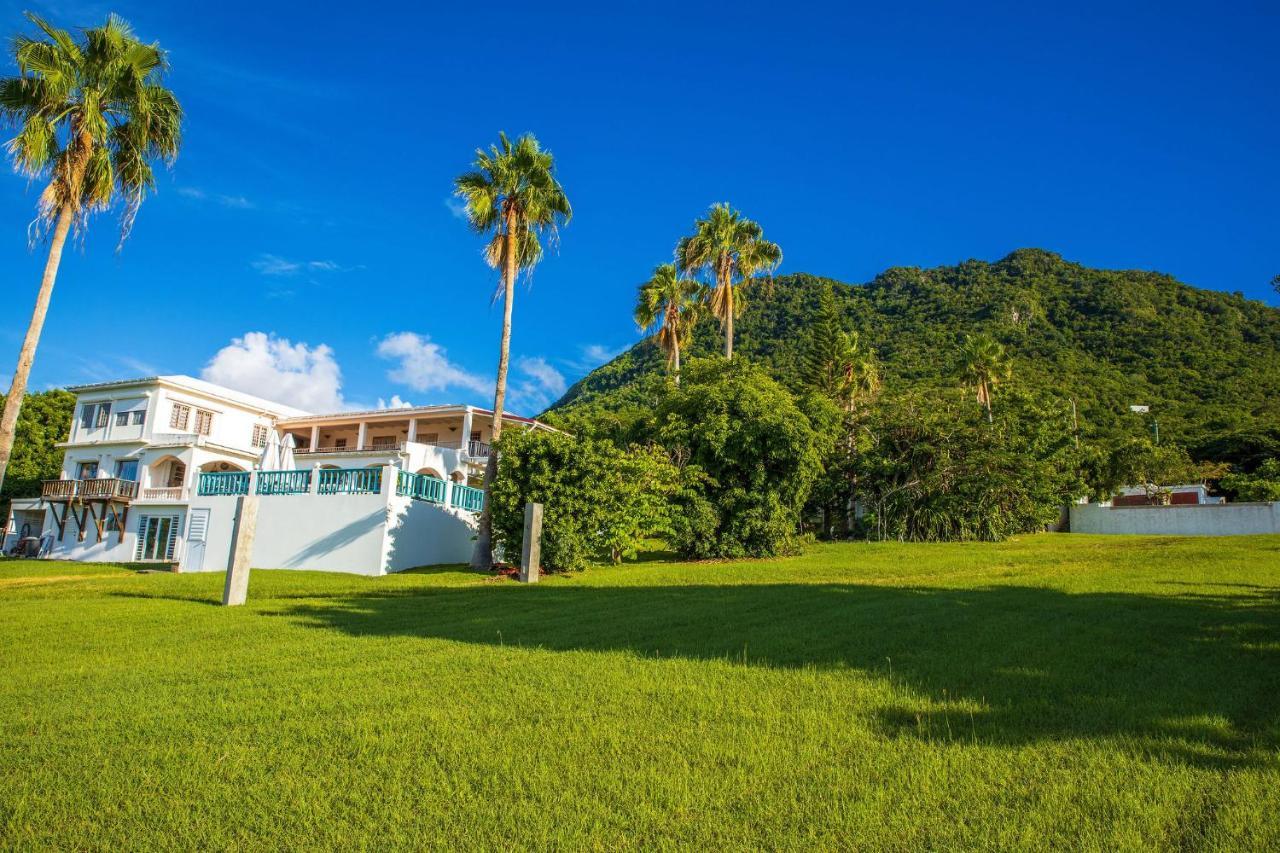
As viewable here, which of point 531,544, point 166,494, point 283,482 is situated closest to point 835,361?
point 531,544

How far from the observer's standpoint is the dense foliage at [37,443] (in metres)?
45.6

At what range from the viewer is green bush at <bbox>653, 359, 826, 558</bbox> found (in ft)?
68.8

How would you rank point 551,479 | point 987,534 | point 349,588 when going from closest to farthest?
point 349,588
point 551,479
point 987,534

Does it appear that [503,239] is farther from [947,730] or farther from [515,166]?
[947,730]

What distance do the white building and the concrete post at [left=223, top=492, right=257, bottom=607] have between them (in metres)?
6.87

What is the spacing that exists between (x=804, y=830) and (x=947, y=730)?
1.80 m

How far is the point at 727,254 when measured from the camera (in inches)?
1281

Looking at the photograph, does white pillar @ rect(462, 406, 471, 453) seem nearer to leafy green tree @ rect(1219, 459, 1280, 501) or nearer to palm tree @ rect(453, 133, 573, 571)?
palm tree @ rect(453, 133, 573, 571)

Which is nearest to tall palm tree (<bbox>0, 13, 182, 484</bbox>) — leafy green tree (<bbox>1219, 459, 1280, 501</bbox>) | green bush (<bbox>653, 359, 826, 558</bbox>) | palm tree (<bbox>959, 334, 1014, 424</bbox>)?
green bush (<bbox>653, 359, 826, 558</bbox>)

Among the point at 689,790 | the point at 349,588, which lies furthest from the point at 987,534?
the point at 689,790

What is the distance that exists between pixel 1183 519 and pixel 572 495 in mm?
26224

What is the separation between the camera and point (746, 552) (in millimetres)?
21031

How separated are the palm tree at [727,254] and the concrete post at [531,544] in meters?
17.0

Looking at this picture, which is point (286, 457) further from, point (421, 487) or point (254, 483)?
point (421, 487)
